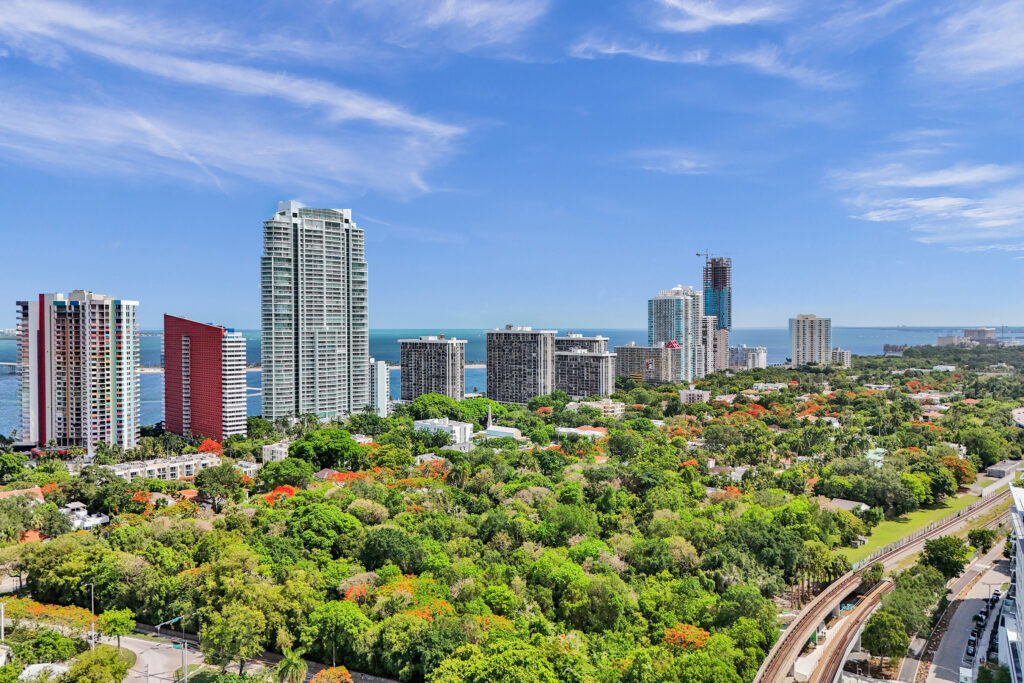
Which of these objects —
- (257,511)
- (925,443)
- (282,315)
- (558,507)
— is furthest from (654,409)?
(257,511)

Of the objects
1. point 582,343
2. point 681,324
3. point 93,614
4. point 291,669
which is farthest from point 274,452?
point 681,324

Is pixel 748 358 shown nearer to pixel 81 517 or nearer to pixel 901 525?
pixel 901 525

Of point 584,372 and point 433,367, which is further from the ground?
point 433,367

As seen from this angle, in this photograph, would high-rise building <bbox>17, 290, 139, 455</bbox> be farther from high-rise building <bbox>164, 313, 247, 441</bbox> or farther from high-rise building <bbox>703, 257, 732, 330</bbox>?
high-rise building <bbox>703, 257, 732, 330</bbox>

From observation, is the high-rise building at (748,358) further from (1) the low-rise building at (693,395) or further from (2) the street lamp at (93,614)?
(2) the street lamp at (93,614)

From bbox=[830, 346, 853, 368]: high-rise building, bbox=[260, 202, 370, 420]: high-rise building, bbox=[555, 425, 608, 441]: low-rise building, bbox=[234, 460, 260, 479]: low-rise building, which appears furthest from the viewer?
bbox=[830, 346, 853, 368]: high-rise building

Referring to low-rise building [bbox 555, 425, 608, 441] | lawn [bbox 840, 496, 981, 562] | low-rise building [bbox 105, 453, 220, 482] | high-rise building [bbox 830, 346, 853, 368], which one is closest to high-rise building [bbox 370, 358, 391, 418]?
low-rise building [bbox 555, 425, 608, 441]

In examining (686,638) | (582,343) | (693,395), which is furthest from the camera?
(582,343)

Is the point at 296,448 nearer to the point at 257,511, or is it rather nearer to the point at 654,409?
the point at 257,511
